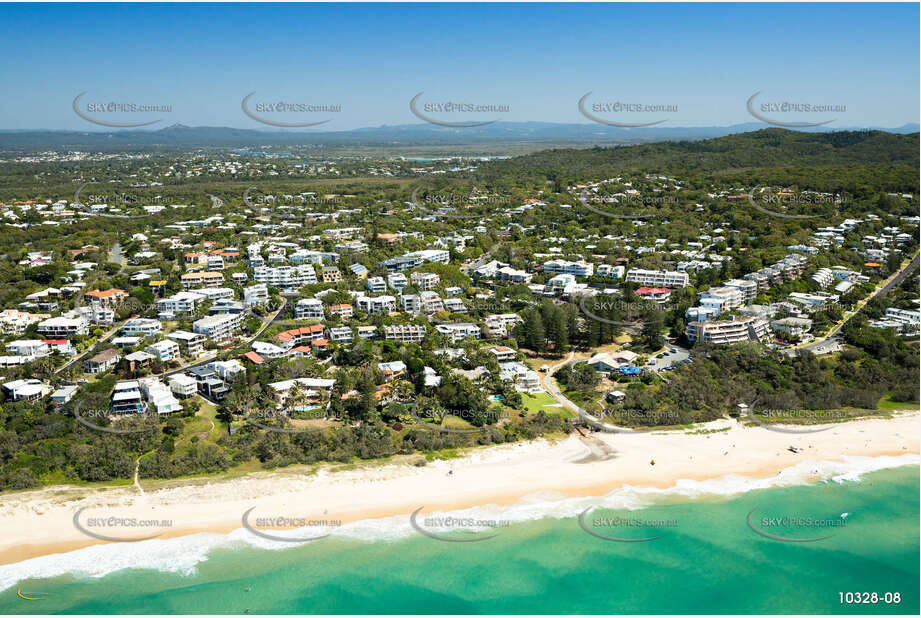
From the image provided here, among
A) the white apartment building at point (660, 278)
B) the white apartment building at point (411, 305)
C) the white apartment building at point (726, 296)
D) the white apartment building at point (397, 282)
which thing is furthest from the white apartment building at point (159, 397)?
the white apartment building at point (660, 278)

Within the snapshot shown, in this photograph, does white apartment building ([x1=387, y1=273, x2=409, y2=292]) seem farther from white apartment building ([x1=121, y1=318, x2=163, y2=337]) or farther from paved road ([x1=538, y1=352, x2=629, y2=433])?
white apartment building ([x1=121, y1=318, x2=163, y2=337])

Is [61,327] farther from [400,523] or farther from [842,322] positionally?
[842,322]

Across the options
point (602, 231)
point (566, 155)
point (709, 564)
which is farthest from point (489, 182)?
point (709, 564)

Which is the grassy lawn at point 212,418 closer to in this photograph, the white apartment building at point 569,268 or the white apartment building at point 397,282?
the white apartment building at point 397,282

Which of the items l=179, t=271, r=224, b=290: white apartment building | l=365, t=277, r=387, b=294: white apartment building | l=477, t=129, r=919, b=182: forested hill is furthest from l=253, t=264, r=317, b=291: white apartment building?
l=477, t=129, r=919, b=182: forested hill

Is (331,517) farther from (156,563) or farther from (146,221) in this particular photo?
(146,221)

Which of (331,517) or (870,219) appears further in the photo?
(870,219)
